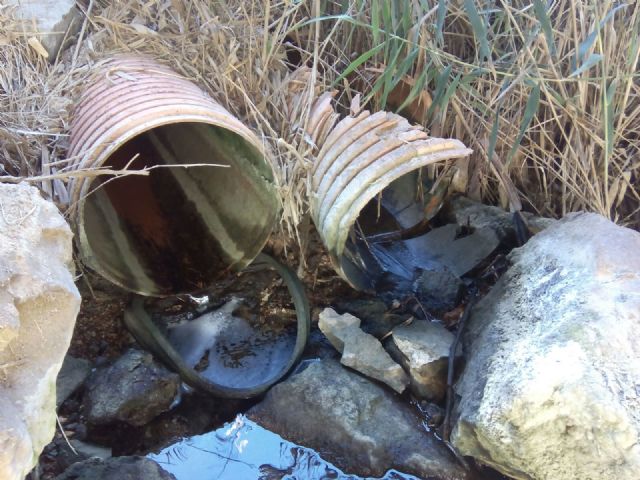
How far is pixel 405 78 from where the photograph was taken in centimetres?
257

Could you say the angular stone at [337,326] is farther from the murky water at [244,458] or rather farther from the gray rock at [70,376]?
the gray rock at [70,376]

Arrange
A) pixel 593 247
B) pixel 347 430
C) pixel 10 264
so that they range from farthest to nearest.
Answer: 1. pixel 347 430
2. pixel 593 247
3. pixel 10 264

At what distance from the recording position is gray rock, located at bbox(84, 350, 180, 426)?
87.8 inches

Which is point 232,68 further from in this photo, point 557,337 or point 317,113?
point 557,337

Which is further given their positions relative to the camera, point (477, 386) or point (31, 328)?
point (477, 386)

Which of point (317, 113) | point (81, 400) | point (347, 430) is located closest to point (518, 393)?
point (347, 430)

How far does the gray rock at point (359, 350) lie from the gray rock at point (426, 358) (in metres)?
0.05

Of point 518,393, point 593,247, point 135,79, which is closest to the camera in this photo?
point 518,393

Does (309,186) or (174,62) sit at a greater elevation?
(174,62)

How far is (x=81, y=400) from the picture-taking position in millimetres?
2299

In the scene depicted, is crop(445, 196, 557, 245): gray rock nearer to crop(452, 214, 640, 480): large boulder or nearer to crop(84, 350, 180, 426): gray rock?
crop(452, 214, 640, 480): large boulder

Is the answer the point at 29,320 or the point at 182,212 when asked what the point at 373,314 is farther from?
the point at 29,320

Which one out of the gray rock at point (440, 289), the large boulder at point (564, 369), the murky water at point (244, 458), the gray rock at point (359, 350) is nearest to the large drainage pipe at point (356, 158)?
the gray rock at point (359, 350)

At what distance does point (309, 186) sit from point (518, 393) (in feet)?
3.26
